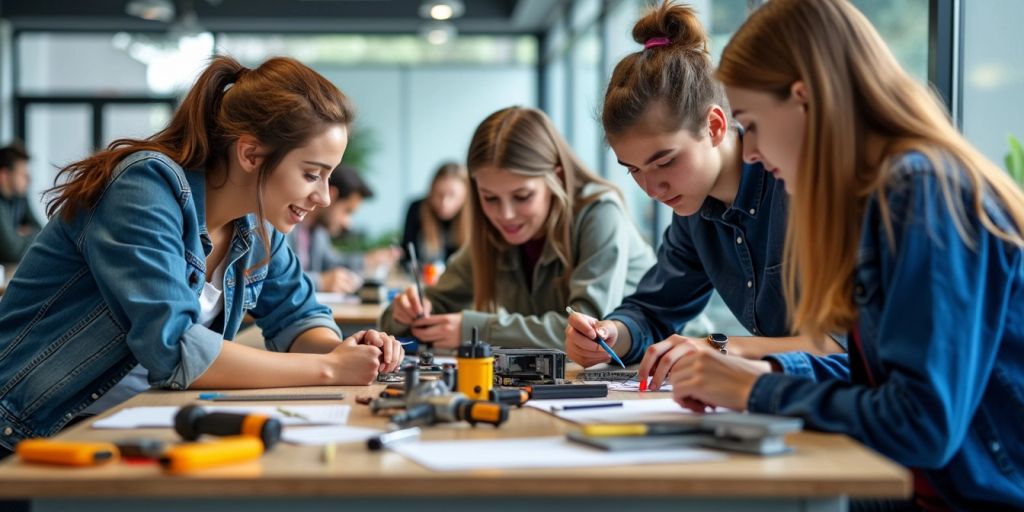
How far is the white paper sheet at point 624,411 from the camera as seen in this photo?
1.49m

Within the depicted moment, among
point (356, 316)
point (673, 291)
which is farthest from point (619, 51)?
point (673, 291)

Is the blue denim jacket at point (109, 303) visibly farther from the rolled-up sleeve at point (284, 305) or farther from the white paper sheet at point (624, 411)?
the white paper sheet at point (624, 411)

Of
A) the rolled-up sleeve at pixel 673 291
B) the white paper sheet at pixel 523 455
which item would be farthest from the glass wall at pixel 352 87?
the white paper sheet at pixel 523 455

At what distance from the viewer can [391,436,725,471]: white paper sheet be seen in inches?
45.7

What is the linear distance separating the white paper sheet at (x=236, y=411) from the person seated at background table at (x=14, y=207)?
18.4ft

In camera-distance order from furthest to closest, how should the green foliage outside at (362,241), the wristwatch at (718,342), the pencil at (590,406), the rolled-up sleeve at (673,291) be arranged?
the green foliage outside at (362,241) < the rolled-up sleeve at (673,291) < the wristwatch at (718,342) < the pencil at (590,406)

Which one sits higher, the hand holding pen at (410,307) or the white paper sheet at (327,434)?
the hand holding pen at (410,307)

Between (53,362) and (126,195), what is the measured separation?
318mm

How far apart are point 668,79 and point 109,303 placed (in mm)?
1141

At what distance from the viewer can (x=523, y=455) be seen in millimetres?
1216

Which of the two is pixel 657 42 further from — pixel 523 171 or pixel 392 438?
pixel 392 438

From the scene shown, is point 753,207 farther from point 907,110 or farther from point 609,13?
point 609,13

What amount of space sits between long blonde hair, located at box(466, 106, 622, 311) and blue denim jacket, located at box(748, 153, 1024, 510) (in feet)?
4.96

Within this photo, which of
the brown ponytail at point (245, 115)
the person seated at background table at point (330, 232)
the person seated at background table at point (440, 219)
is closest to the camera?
the brown ponytail at point (245, 115)
